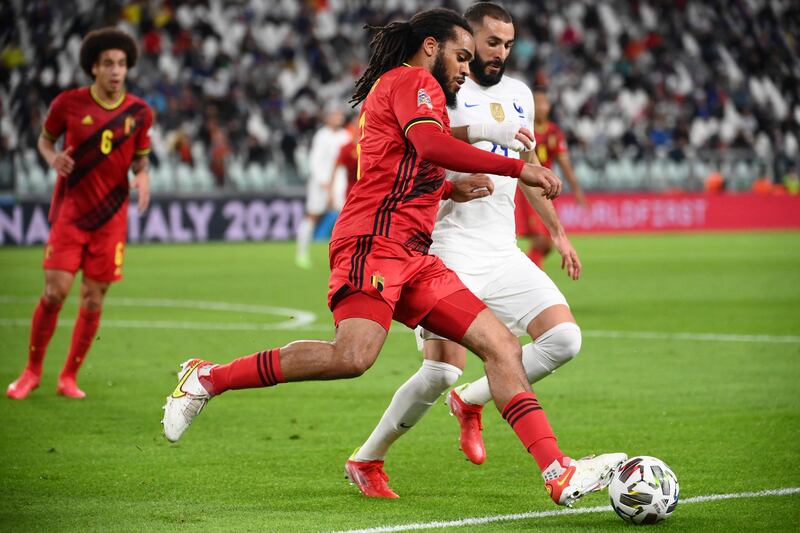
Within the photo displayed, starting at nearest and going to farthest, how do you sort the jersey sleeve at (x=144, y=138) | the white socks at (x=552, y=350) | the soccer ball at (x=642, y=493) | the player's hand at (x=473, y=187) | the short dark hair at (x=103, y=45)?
the soccer ball at (x=642, y=493), the player's hand at (x=473, y=187), the white socks at (x=552, y=350), the short dark hair at (x=103, y=45), the jersey sleeve at (x=144, y=138)

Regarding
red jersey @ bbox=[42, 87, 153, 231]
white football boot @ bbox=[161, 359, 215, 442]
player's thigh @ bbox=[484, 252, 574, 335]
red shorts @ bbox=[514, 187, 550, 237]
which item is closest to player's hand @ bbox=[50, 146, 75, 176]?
red jersey @ bbox=[42, 87, 153, 231]

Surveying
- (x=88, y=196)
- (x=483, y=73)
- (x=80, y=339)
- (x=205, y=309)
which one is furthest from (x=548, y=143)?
(x=483, y=73)

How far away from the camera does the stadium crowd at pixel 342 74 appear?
1064 inches

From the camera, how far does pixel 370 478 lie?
583 centimetres

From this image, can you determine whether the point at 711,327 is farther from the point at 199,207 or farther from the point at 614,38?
the point at 614,38

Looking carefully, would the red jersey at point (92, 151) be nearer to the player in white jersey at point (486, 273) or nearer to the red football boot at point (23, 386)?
the red football boot at point (23, 386)

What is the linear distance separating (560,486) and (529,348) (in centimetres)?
138

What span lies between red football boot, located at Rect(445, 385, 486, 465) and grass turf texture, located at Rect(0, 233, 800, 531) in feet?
0.27

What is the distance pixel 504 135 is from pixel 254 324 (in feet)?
25.0

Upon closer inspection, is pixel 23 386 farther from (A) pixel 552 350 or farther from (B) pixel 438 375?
(A) pixel 552 350

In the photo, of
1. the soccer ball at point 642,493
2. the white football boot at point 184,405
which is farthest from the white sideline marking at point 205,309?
the soccer ball at point 642,493

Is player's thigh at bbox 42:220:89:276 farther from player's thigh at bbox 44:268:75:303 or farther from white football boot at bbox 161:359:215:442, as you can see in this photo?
white football boot at bbox 161:359:215:442

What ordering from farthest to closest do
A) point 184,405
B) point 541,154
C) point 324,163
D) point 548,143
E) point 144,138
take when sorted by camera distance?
point 324,163, point 548,143, point 541,154, point 144,138, point 184,405

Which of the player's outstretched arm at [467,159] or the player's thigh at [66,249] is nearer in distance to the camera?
the player's outstretched arm at [467,159]
